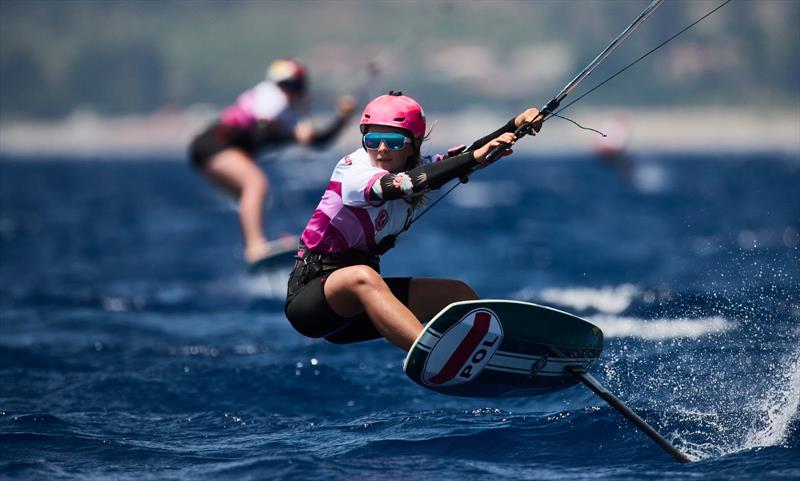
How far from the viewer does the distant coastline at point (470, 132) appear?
16862cm

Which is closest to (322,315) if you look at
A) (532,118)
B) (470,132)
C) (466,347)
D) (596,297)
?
(466,347)

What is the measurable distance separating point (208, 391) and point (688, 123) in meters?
177

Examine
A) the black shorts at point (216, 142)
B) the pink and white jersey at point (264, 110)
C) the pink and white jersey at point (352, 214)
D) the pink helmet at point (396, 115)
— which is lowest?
the pink and white jersey at point (352, 214)

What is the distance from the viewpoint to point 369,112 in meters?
6.40

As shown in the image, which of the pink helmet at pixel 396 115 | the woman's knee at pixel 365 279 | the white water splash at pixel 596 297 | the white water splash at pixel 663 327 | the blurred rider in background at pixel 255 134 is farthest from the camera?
the blurred rider in background at pixel 255 134

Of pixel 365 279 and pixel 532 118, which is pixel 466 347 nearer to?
pixel 365 279

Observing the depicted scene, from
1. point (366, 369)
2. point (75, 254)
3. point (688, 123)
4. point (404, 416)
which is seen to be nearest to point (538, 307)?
point (404, 416)

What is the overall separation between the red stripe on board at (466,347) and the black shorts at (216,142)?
6.14m

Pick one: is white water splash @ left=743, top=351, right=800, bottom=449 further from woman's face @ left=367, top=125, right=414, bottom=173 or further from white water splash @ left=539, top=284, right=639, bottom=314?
white water splash @ left=539, top=284, right=639, bottom=314

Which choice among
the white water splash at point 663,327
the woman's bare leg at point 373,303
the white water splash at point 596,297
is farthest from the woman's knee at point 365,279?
the white water splash at point 596,297

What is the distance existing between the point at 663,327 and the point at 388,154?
3522 millimetres

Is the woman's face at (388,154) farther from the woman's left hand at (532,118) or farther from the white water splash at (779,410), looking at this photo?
the white water splash at (779,410)

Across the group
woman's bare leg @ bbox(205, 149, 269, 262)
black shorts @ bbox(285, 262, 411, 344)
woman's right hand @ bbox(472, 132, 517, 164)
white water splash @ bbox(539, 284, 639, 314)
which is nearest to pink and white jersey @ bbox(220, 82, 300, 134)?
woman's bare leg @ bbox(205, 149, 269, 262)

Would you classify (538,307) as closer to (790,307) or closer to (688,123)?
(790,307)
